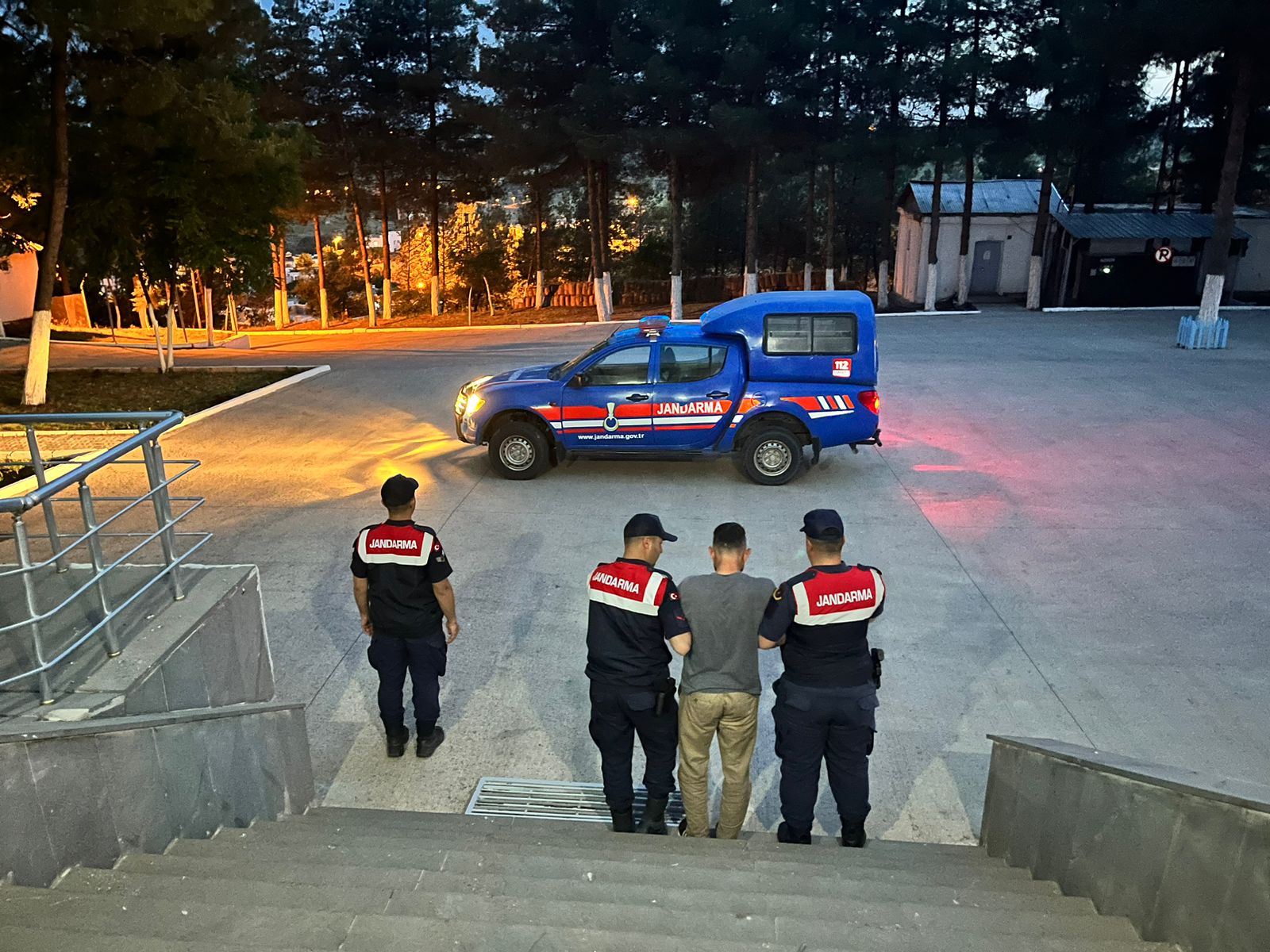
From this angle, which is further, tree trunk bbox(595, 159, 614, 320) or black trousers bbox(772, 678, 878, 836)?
tree trunk bbox(595, 159, 614, 320)

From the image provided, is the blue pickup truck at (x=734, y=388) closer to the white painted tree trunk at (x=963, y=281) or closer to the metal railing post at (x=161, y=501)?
the metal railing post at (x=161, y=501)

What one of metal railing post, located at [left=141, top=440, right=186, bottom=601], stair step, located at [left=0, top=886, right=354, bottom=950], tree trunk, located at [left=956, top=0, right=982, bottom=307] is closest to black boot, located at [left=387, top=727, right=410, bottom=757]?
metal railing post, located at [left=141, top=440, right=186, bottom=601]

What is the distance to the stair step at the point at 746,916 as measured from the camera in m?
3.16

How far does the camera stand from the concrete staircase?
2.88 metres

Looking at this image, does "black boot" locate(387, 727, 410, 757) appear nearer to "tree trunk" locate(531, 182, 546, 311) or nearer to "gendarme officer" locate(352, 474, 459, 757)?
"gendarme officer" locate(352, 474, 459, 757)

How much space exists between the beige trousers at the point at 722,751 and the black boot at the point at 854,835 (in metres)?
0.50

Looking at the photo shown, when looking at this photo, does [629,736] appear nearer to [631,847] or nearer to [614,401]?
[631,847]

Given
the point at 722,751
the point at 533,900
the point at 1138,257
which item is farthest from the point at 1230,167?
the point at 533,900

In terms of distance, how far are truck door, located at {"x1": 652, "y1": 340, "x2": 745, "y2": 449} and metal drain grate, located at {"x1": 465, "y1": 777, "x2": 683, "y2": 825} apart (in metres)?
5.84

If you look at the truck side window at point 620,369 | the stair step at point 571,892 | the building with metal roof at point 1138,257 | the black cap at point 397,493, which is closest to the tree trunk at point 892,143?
the building with metal roof at point 1138,257

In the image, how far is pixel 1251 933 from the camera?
2730mm

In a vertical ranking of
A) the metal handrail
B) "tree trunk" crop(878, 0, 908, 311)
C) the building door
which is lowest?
the metal handrail

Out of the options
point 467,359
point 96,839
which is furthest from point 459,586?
point 467,359

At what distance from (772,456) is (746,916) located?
25.1 feet
